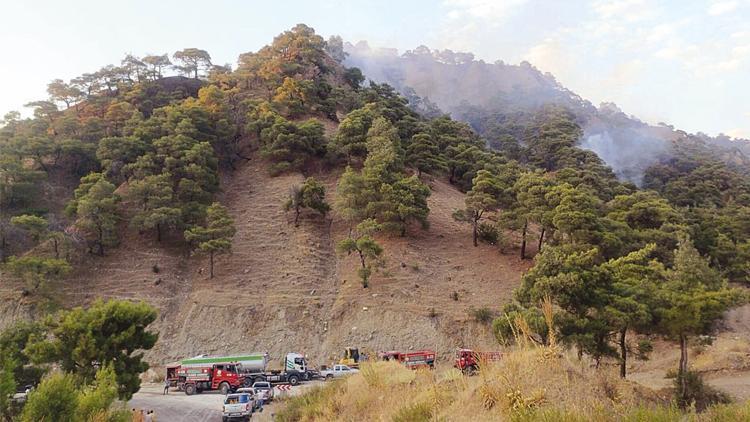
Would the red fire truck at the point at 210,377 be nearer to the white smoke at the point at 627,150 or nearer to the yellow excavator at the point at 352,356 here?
the yellow excavator at the point at 352,356

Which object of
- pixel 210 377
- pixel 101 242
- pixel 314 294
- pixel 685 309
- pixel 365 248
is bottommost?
pixel 210 377

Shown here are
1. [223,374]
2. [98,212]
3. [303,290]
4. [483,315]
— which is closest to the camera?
[223,374]

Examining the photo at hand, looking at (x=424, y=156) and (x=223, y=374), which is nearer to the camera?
(x=223, y=374)

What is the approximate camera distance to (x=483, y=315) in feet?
85.0

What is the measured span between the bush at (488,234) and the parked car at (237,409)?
21.5m

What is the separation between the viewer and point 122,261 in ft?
104

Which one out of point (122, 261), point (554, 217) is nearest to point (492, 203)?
point (554, 217)

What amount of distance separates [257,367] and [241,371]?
777mm

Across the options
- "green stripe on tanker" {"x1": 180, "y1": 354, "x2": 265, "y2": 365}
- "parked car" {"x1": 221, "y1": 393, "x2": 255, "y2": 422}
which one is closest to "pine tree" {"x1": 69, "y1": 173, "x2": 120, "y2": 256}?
"green stripe on tanker" {"x1": 180, "y1": 354, "x2": 265, "y2": 365}

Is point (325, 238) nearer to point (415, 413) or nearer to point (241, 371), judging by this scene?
point (241, 371)

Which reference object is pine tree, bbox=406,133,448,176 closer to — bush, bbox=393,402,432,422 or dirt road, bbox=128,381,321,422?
dirt road, bbox=128,381,321,422

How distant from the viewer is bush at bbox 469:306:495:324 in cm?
2591

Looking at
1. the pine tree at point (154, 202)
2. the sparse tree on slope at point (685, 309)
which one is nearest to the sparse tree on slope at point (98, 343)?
the pine tree at point (154, 202)

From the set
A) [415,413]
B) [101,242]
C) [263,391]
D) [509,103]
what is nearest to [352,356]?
[263,391]
